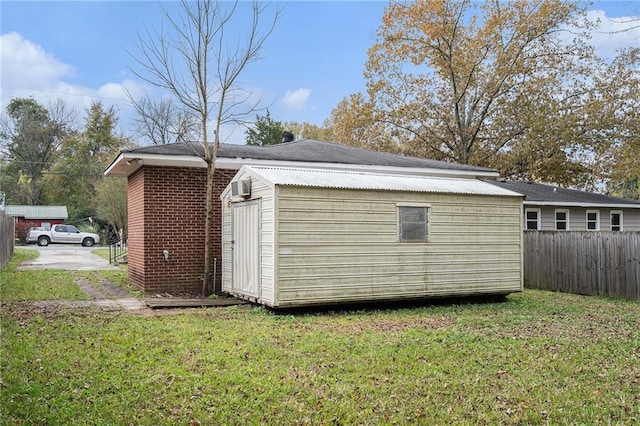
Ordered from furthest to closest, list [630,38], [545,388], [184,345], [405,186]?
[405,186]
[630,38]
[184,345]
[545,388]

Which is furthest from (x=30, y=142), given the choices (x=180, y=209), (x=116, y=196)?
(x=180, y=209)

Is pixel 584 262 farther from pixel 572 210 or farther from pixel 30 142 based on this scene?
pixel 30 142

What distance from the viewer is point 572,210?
64.3 feet

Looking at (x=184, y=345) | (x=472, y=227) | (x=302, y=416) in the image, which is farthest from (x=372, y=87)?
(x=302, y=416)

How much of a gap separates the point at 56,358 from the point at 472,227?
7.86 meters

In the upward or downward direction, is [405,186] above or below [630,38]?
below

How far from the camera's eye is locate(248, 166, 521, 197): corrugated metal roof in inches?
366

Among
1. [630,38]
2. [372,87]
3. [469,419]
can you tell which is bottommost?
[469,419]

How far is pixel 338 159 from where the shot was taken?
13031 mm

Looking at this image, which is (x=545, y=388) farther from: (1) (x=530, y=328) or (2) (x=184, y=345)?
(2) (x=184, y=345)

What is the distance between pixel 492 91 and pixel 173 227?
1922 centimetres

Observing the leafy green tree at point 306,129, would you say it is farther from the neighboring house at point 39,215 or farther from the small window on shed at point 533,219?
the small window on shed at point 533,219

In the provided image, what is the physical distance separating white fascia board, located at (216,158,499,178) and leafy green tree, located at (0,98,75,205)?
1540 inches

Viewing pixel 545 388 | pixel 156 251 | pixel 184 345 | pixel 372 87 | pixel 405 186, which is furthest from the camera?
pixel 372 87
